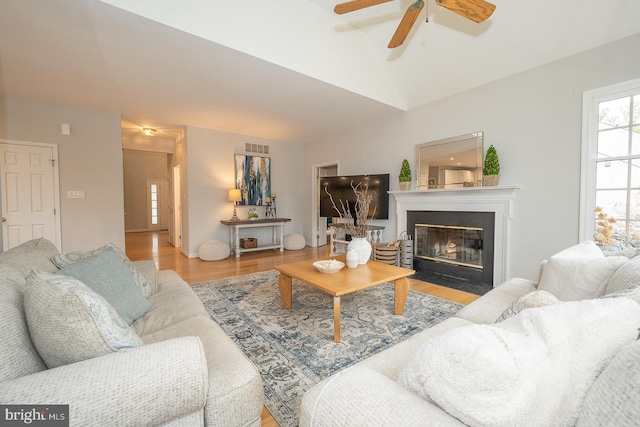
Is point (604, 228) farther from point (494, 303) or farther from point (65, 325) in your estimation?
point (65, 325)

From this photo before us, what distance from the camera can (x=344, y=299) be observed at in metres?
2.87

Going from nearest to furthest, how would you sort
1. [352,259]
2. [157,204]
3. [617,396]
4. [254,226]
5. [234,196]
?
1. [617,396]
2. [352,259]
3. [234,196]
4. [254,226]
5. [157,204]

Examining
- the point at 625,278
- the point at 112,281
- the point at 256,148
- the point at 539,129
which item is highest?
the point at 256,148

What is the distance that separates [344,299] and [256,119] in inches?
136

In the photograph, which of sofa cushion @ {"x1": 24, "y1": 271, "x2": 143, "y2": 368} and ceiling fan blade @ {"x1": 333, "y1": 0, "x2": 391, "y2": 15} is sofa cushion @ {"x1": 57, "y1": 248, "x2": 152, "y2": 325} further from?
ceiling fan blade @ {"x1": 333, "y1": 0, "x2": 391, "y2": 15}

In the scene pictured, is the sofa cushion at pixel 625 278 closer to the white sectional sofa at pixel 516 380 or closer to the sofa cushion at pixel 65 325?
the white sectional sofa at pixel 516 380

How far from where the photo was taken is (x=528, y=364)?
1.86 feet

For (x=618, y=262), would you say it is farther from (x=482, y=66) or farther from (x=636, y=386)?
(x=482, y=66)

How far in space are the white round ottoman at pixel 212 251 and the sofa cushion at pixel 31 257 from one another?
328cm

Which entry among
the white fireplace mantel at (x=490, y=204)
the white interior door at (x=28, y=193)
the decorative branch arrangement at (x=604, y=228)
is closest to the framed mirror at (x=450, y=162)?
the white fireplace mantel at (x=490, y=204)

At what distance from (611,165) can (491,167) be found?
1.02 meters

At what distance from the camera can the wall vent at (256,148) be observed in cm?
585

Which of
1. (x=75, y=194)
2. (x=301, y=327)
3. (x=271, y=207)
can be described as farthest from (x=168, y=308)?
(x=271, y=207)

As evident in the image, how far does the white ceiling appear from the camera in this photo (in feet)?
7.63
